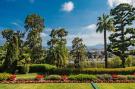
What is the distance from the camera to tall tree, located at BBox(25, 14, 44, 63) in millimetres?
67188

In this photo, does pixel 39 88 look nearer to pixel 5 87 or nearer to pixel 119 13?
pixel 5 87

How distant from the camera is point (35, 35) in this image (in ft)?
223

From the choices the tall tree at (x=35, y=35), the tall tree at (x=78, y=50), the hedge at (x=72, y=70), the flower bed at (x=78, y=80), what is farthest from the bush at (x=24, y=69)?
the tall tree at (x=78, y=50)

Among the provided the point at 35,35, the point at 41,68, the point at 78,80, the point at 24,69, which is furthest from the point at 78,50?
the point at 78,80

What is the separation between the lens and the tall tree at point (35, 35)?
67.2 meters

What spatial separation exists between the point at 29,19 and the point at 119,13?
23.6m

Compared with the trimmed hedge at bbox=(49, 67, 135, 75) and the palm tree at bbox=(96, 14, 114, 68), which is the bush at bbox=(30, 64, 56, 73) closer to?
the trimmed hedge at bbox=(49, 67, 135, 75)

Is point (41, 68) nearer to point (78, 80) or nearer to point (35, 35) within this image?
point (78, 80)

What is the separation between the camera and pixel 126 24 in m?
56.4

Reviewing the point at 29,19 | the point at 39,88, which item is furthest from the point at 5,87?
the point at 29,19

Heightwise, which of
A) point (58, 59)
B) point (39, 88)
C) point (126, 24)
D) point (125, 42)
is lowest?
point (39, 88)

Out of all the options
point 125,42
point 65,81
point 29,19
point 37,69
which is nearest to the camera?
point 65,81

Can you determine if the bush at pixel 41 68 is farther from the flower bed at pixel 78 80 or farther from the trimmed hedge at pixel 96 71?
the flower bed at pixel 78 80

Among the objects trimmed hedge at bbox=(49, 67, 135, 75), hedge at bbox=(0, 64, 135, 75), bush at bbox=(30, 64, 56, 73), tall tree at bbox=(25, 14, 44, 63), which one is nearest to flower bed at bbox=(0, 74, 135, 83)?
trimmed hedge at bbox=(49, 67, 135, 75)
